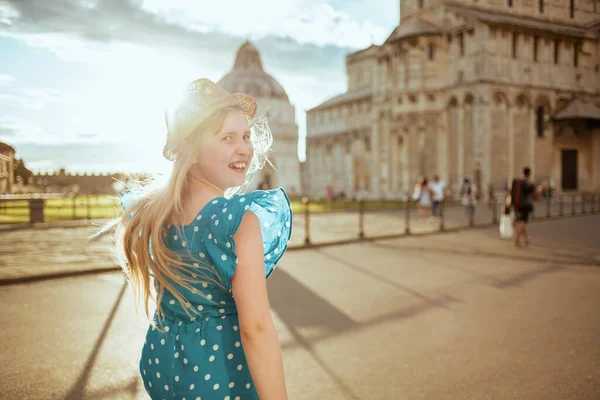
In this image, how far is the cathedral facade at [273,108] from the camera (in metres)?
79.2

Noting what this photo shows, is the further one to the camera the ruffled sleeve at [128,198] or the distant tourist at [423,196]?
the distant tourist at [423,196]

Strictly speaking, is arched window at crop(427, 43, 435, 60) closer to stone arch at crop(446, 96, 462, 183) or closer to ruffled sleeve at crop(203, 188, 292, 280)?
stone arch at crop(446, 96, 462, 183)

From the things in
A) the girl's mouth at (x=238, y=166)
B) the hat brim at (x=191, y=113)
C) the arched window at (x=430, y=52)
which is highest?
the arched window at (x=430, y=52)

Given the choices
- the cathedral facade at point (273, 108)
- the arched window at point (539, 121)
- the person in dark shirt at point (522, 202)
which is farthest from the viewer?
the cathedral facade at point (273, 108)

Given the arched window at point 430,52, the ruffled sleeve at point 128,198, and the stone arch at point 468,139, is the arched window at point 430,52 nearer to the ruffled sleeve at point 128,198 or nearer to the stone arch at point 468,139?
the stone arch at point 468,139

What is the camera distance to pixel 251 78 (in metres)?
85.8

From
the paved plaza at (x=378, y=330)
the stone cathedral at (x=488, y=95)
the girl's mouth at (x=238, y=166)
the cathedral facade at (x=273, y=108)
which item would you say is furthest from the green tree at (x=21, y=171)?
the cathedral facade at (x=273, y=108)

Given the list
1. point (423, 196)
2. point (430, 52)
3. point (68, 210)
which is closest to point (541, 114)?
point (430, 52)

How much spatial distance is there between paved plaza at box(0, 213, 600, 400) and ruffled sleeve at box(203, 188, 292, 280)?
2.21 metres

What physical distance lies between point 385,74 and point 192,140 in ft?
157

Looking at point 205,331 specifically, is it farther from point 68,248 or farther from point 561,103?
point 561,103

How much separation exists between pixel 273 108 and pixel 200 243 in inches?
3222

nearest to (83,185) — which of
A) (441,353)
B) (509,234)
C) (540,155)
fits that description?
(540,155)

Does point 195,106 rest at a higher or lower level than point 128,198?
higher
